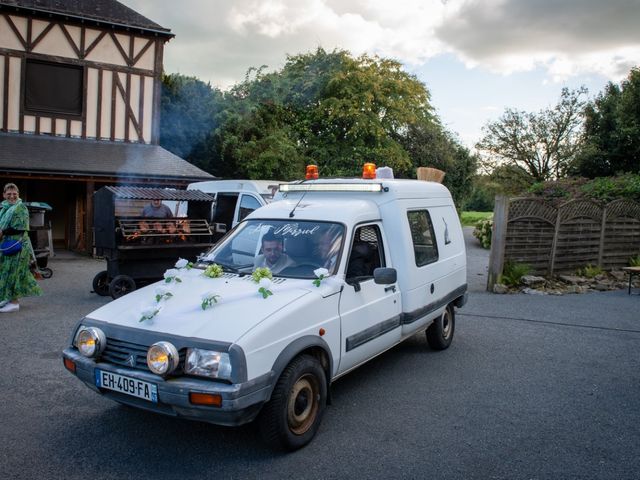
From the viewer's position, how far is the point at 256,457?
4.02 meters

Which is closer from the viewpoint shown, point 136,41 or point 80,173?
point 80,173

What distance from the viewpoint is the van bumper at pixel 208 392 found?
356 centimetres

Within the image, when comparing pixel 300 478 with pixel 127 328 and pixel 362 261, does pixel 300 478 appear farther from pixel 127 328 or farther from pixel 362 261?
pixel 362 261

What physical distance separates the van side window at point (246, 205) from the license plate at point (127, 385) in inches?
359

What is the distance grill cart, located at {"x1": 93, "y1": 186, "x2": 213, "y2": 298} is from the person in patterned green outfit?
1389mm

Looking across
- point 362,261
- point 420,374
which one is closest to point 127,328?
point 362,261

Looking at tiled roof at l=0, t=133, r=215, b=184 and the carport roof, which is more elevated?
tiled roof at l=0, t=133, r=215, b=184

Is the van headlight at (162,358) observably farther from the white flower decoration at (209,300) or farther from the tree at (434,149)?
the tree at (434,149)

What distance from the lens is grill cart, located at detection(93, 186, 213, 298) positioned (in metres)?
9.52

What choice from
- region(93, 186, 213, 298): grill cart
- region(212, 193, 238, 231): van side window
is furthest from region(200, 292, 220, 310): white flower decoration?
region(212, 193, 238, 231): van side window

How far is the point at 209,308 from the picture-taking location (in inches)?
163

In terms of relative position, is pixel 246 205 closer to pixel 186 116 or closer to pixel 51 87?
pixel 51 87

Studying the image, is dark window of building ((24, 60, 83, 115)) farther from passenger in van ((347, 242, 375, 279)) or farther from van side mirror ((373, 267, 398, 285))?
van side mirror ((373, 267, 398, 285))

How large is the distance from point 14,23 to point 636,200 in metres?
18.2
